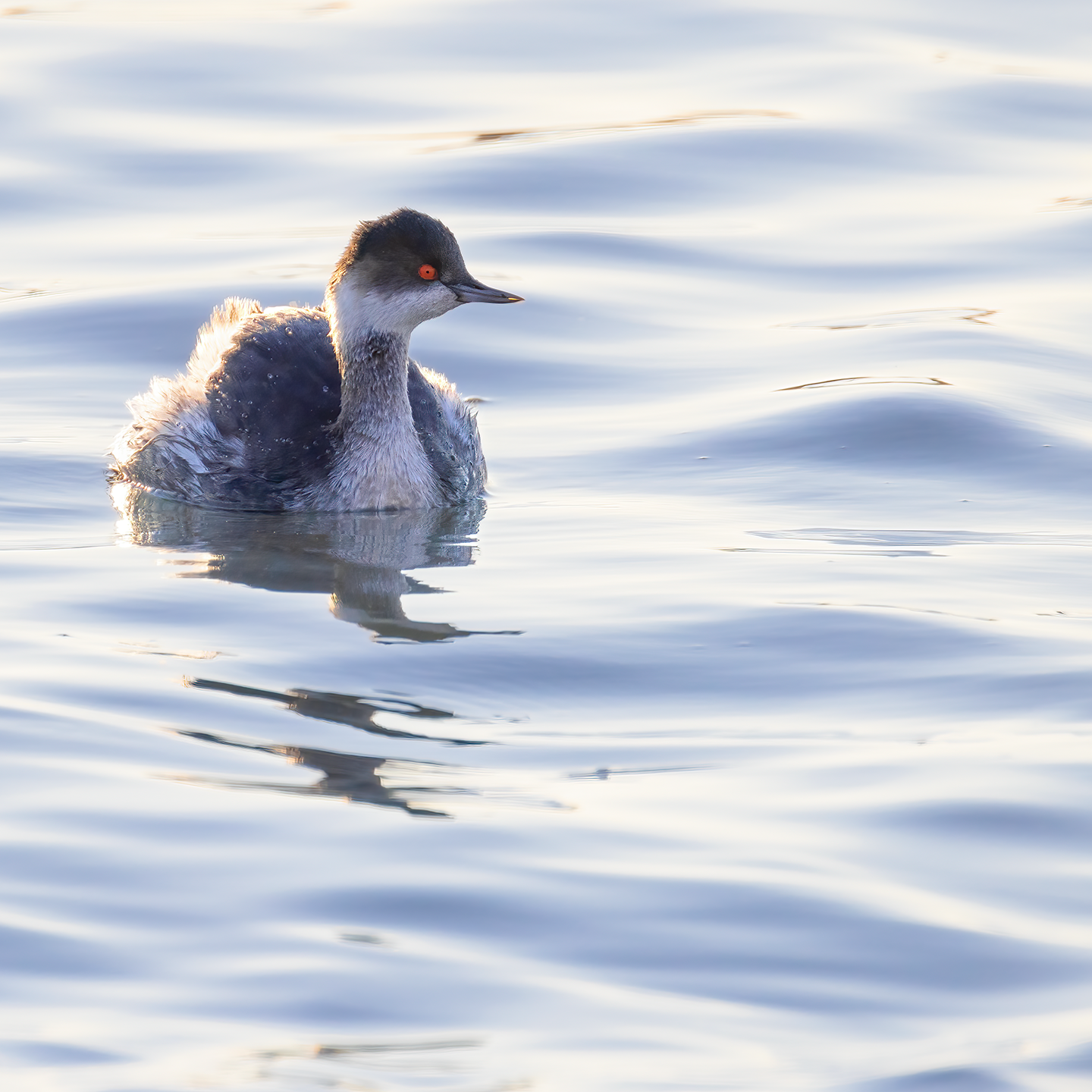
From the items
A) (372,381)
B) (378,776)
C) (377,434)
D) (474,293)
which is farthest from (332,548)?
(378,776)

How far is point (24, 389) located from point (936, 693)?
237 inches

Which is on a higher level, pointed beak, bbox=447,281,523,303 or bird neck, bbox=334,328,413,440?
pointed beak, bbox=447,281,523,303

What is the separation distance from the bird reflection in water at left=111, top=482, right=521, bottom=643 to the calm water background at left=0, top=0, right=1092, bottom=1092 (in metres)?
0.03

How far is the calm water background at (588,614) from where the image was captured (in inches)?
189

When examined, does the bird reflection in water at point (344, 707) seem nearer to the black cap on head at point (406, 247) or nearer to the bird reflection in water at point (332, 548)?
the bird reflection in water at point (332, 548)

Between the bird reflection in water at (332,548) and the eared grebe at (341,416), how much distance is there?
0.38 feet

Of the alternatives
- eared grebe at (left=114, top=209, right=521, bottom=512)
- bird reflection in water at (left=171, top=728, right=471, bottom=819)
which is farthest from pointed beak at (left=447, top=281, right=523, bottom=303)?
bird reflection in water at (left=171, top=728, right=471, bottom=819)

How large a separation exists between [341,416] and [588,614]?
2.60 m

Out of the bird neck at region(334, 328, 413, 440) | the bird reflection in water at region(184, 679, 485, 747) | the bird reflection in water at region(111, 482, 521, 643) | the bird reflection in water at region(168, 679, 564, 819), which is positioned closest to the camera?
the bird reflection in water at region(168, 679, 564, 819)

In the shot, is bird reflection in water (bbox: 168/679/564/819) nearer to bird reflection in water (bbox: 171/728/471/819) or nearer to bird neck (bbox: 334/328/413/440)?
bird reflection in water (bbox: 171/728/471/819)

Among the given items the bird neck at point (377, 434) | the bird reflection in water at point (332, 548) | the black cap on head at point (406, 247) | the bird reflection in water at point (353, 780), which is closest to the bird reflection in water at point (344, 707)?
the bird reflection in water at point (353, 780)

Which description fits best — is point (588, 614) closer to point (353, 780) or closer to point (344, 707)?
point (344, 707)

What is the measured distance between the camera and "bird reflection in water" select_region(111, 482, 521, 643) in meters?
7.99

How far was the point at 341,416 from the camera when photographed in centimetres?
983
